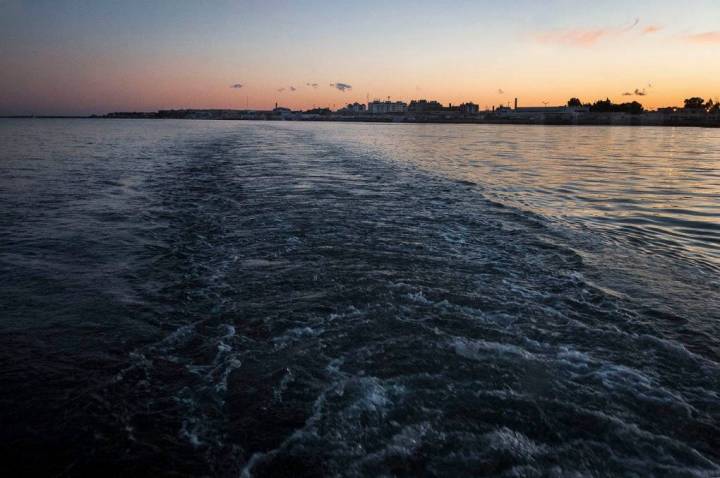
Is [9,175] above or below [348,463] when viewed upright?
above

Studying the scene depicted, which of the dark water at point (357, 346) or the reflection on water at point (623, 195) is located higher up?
the reflection on water at point (623, 195)

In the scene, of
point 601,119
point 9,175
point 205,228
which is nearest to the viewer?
point 205,228

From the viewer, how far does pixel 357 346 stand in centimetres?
487

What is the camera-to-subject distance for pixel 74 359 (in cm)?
454

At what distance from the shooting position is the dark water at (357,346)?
3.36m

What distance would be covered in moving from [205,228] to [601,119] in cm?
17421

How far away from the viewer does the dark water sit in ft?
11.0

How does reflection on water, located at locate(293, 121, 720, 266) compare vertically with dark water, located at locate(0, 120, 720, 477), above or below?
above

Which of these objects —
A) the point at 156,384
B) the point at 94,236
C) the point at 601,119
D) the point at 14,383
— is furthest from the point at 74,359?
the point at 601,119

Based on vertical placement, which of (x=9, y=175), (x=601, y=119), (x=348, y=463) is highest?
(x=601, y=119)

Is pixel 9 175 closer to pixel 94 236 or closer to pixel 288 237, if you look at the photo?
pixel 94 236

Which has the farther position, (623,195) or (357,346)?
(623,195)

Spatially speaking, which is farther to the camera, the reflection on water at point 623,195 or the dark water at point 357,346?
the reflection on water at point 623,195

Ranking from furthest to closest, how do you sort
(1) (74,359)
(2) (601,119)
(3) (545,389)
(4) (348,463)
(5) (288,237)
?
1. (2) (601,119)
2. (5) (288,237)
3. (1) (74,359)
4. (3) (545,389)
5. (4) (348,463)
